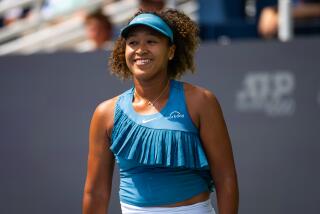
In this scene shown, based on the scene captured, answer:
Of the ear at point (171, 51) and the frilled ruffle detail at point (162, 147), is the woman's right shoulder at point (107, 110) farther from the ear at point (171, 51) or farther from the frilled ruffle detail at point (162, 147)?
the ear at point (171, 51)

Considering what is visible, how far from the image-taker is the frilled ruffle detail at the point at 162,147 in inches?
146

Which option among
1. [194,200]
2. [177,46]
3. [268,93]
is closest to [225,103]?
[268,93]

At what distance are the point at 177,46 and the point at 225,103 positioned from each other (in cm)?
297

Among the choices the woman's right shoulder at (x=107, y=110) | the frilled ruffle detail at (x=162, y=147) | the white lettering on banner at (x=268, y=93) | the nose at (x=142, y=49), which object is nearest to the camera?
the frilled ruffle detail at (x=162, y=147)

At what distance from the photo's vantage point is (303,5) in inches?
308

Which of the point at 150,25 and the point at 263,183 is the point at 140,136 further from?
the point at 263,183

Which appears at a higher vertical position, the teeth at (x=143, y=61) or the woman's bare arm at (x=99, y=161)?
the teeth at (x=143, y=61)

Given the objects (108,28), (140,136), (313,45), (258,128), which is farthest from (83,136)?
(140,136)

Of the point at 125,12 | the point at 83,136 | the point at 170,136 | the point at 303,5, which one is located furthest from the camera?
the point at 125,12

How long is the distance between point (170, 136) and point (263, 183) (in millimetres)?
3321

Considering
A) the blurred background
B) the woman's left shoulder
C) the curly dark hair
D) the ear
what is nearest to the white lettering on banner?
the blurred background

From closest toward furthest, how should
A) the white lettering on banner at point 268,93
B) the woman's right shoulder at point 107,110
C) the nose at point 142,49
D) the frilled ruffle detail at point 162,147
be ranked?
the frilled ruffle detail at point 162,147 < the nose at point 142,49 < the woman's right shoulder at point 107,110 < the white lettering on banner at point 268,93

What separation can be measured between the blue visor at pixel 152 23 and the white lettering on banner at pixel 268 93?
3.08 meters

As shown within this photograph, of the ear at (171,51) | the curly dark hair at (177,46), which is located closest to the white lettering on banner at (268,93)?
the curly dark hair at (177,46)
